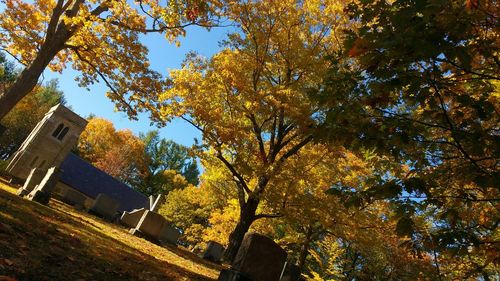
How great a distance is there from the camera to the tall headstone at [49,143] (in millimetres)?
30688

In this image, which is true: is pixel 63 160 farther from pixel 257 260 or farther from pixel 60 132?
pixel 257 260

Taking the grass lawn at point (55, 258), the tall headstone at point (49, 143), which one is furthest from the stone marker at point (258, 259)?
the tall headstone at point (49, 143)

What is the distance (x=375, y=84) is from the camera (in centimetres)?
352

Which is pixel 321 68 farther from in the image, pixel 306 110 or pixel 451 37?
pixel 451 37

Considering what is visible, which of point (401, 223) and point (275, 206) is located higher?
point (275, 206)

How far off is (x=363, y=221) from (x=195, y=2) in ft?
29.9

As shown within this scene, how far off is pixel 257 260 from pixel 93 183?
35.6m

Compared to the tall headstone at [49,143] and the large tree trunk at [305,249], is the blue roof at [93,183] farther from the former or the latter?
the large tree trunk at [305,249]

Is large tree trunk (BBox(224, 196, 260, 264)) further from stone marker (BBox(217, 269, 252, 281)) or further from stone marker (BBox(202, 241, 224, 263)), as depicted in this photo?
stone marker (BBox(202, 241, 224, 263))

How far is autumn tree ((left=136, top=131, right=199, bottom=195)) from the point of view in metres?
60.9

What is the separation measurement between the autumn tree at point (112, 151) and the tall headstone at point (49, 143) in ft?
71.8

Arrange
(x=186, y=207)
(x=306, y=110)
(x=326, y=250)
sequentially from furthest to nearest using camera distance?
1. (x=186, y=207)
2. (x=326, y=250)
3. (x=306, y=110)

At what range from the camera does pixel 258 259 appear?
26.0 feet

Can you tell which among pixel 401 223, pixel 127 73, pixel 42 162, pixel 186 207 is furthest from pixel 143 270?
pixel 186 207
